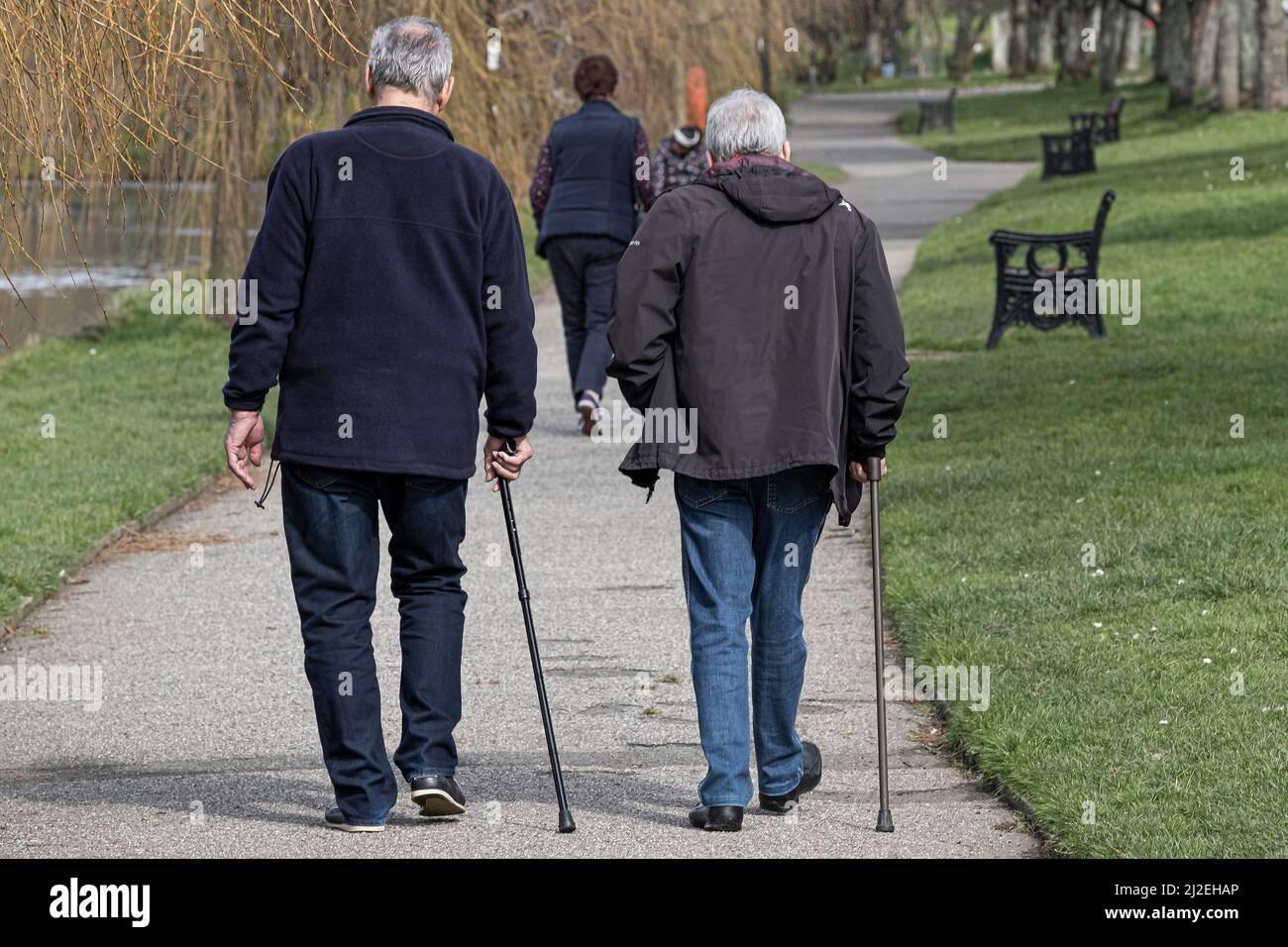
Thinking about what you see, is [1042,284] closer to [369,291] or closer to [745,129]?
[745,129]

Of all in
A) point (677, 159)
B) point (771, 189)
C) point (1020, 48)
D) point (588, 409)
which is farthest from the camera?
point (1020, 48)

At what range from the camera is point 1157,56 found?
2579 inches

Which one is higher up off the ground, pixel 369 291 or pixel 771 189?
pixel 771 189

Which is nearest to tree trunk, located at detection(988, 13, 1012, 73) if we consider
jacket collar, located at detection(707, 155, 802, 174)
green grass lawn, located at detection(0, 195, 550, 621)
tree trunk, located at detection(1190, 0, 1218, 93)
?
tree trunk, located at detection(1190, 0, 1218, 93)

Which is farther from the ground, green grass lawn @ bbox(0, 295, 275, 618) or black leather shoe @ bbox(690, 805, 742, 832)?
black leather shoe @ bbox(690, 805, 742, 832)

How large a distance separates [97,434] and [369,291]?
8.34 meters

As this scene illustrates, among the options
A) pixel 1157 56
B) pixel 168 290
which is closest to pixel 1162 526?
pixel 168 290

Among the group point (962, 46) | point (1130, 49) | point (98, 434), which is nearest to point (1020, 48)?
point (962, 46)

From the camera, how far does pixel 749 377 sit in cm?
493

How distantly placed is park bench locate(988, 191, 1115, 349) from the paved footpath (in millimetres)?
5912

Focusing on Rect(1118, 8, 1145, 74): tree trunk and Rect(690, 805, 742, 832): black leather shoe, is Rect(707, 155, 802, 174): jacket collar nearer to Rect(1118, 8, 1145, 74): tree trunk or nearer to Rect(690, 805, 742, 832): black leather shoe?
Rect(690, 805, 742, 832): black leather shoe

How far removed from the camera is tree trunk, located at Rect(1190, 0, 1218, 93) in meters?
46.9

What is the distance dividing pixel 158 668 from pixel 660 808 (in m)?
2.37
